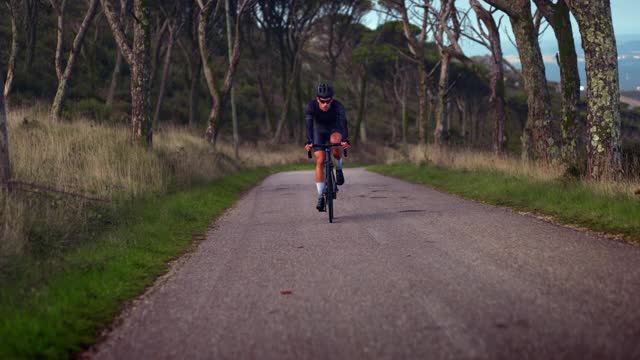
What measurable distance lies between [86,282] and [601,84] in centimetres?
951

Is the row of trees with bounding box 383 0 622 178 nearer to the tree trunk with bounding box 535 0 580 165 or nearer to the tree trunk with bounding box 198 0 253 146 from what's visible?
the tree trunk with bounding box 535 0 580 165

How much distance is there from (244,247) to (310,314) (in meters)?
3.50

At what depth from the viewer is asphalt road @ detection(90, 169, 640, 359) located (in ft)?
14.5

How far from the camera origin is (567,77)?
Answer: 16.0m

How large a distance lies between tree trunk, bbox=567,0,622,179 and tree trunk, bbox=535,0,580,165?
2.79 m

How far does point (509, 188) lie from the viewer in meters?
14.0

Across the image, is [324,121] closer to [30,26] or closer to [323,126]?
[323,126]

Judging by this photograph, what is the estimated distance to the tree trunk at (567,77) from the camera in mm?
15781

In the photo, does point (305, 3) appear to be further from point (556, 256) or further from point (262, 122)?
point (556, 256)

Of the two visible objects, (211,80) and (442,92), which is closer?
(442,92)

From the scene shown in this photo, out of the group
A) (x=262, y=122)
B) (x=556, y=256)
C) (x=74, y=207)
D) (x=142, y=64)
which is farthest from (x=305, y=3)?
(x=556, y=256)

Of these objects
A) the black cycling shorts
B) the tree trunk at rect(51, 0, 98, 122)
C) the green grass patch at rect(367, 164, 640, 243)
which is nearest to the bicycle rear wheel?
the black cycling shorts

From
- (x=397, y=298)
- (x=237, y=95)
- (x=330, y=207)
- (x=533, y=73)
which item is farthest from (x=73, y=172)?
(x=237, y=95)

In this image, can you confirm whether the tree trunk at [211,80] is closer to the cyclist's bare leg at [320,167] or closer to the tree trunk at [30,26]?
the tree trunk at [30,26]
